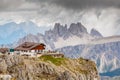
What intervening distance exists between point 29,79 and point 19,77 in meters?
5.44

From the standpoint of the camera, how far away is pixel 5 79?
13400cm

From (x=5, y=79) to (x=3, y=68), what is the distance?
65474 millimetres

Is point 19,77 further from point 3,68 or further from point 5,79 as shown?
point 5,79

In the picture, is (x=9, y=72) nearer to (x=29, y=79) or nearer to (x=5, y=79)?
(x=29, y=79)

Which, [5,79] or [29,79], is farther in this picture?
[29,79]

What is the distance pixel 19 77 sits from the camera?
7810 inches

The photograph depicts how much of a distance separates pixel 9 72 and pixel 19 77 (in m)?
6.09

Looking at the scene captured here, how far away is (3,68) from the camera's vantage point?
19862cm

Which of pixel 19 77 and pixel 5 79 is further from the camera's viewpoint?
pixel 19 77

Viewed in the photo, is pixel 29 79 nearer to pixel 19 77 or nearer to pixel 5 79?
pixel 19 77

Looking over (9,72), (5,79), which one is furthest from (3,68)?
(5,79)

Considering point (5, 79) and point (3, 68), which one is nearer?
point (5, 79)

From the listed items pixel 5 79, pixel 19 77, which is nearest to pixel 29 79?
pixel 19 77

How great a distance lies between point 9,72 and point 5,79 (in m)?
65.9
